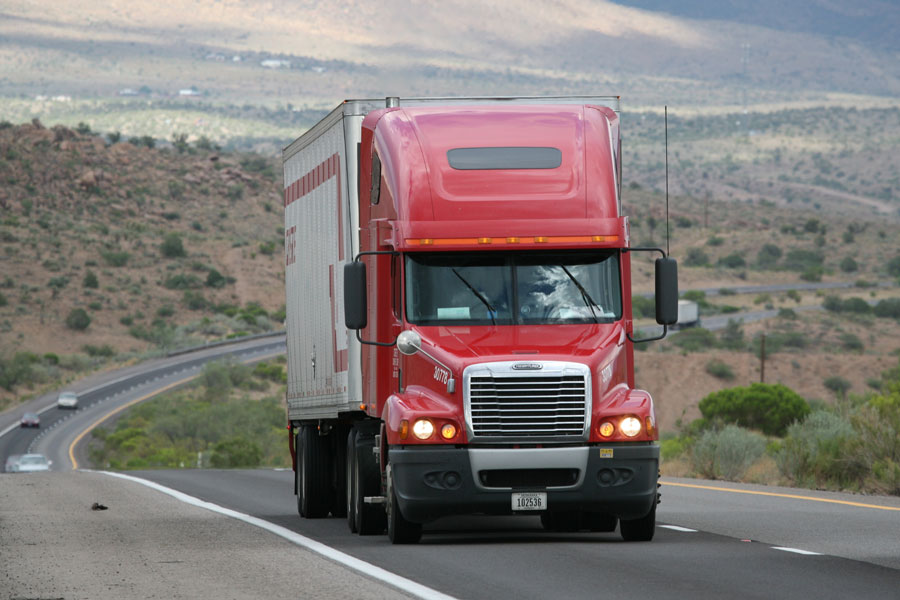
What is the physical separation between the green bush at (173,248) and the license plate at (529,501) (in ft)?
350

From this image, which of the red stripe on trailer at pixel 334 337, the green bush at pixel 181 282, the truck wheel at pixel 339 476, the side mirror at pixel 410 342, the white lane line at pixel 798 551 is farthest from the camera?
the green bush at pixel 181 282

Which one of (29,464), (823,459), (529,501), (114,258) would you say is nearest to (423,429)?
(529,501)

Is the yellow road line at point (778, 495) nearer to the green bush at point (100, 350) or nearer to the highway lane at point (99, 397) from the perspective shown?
the highway lane at point (99, 397)

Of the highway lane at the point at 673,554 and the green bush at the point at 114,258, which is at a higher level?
the green bush at the point at 114,258

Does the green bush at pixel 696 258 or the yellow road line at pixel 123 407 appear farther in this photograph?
the green bush at pixel 696 258

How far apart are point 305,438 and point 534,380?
677cm

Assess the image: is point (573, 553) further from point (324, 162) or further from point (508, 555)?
point (324, 162)

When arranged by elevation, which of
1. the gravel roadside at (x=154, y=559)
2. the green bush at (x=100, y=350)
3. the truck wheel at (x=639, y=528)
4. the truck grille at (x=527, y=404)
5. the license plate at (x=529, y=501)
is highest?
the green bush at (x=100, y=350)

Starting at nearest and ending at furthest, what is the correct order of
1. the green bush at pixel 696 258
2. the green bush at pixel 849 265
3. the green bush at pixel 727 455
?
the green bush at pixel 727 455
the green bush at pixel 849 265
the green bush at pixel 696 258

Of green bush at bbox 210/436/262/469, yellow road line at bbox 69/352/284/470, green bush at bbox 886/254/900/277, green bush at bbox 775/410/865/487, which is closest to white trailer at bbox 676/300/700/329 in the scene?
yellow road line at bbox 69/352/284/470

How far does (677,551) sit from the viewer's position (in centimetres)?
1385

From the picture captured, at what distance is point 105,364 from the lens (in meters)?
103

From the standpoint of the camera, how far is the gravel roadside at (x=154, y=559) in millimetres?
11625

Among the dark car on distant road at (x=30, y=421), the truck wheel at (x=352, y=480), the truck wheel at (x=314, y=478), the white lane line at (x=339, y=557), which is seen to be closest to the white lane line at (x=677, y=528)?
the truck wheel at (x=352, y=480)
